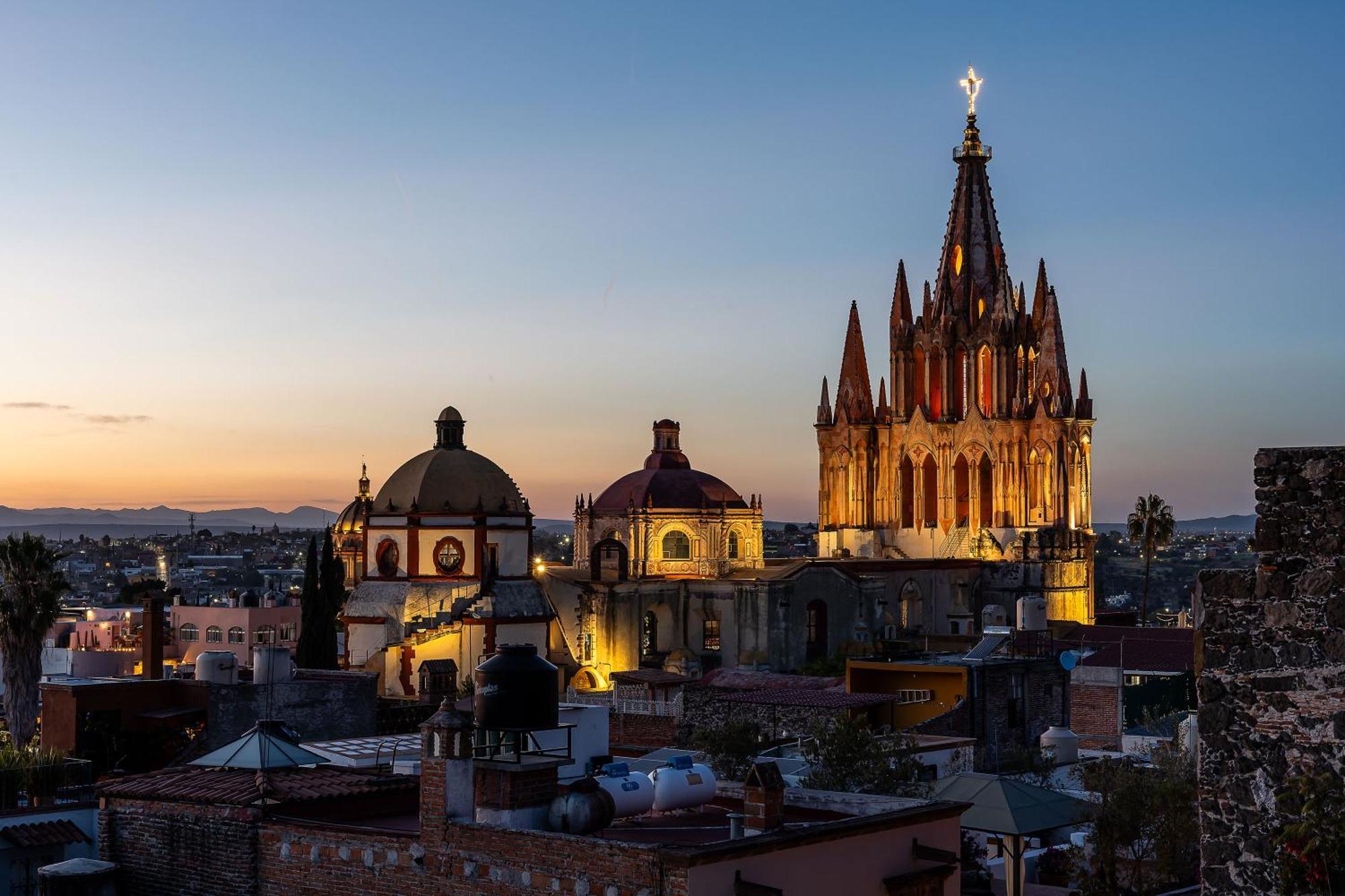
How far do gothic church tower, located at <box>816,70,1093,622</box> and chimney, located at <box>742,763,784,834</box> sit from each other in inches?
2872

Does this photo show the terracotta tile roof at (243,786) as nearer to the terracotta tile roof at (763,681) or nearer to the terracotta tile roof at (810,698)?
the terracotta tile roof at (810,698)

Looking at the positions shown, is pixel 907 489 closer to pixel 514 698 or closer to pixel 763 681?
pixel 763 681

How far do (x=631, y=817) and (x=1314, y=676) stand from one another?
Result: 33.0ft

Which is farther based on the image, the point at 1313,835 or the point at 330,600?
the point at 330,600

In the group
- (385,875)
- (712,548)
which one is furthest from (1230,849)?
(712,548)

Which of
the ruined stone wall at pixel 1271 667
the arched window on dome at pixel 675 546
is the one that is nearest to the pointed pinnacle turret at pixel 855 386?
the arched window on dome at pixel 675 546

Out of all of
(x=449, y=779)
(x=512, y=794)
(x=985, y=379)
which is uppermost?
(x=985, y=379)

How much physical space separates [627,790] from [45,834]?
8.78 m

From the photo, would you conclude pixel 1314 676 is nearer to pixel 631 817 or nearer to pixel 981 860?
pixel 631 817

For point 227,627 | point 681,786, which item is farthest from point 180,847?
point 227,627

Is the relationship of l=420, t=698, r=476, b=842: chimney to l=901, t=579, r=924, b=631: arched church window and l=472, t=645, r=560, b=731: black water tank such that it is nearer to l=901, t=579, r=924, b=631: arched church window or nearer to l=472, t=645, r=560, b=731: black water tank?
l=472, t=645, r=560, b=731: black water tank

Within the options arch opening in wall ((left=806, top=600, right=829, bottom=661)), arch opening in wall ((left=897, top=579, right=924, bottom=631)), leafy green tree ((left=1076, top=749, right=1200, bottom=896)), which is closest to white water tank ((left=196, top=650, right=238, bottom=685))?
leafy green tree ((left=1076, top=749, right=1200, bottom=896))

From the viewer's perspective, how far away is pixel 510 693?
1752cm

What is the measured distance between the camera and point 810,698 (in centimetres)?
4416
